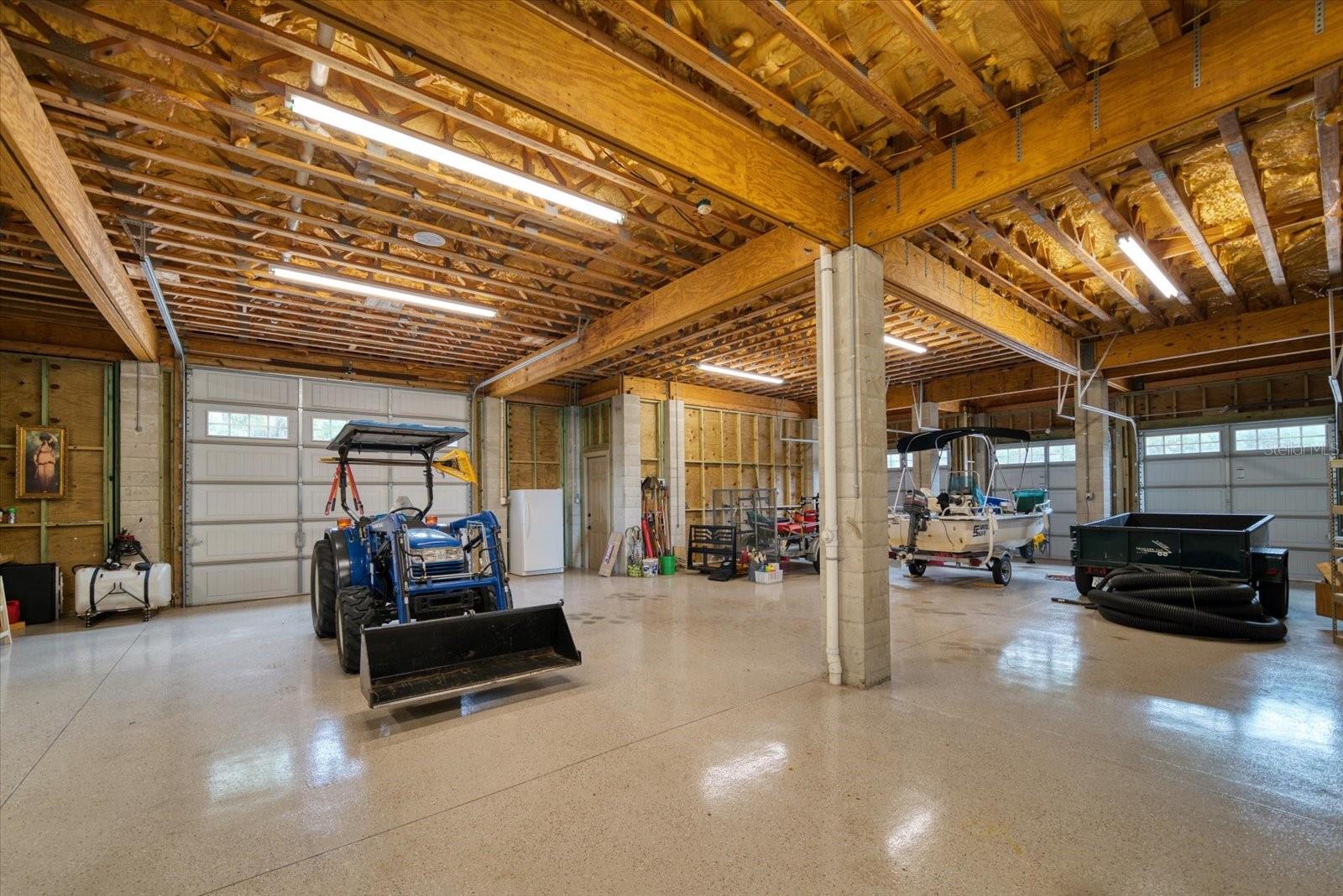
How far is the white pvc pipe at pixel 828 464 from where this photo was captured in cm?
454

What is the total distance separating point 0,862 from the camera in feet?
8.00

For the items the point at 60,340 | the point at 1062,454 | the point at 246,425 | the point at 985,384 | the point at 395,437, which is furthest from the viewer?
the point at 1062,454

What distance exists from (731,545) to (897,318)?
4.92 meters

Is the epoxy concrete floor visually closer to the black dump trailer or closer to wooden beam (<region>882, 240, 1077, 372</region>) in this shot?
the black dump trailer

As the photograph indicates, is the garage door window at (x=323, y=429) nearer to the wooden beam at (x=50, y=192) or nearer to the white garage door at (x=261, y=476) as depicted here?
the white garage door at (x=261, y=476)

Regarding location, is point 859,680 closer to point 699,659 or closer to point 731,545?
point 699,659

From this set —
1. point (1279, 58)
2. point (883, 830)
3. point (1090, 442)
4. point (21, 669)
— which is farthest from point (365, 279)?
point (1090, 442)

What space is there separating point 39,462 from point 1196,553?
14.0 m

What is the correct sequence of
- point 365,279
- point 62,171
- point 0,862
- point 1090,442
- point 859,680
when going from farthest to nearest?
point 1090,442, point 365,279, point 859,680, point 62,171, point 0,862

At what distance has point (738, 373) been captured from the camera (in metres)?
11.4

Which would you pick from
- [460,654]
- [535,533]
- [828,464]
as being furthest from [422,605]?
[535,533]

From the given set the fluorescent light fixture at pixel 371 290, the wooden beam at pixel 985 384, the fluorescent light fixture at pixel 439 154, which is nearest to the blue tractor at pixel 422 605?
the fluorescent light fixture at pixel 371 290

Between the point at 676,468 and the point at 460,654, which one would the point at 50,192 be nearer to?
the point at 460,654

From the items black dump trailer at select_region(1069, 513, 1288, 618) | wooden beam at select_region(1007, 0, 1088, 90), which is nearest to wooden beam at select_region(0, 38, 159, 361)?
wooden beam at select_region(1007, 0, 1088, 90)
